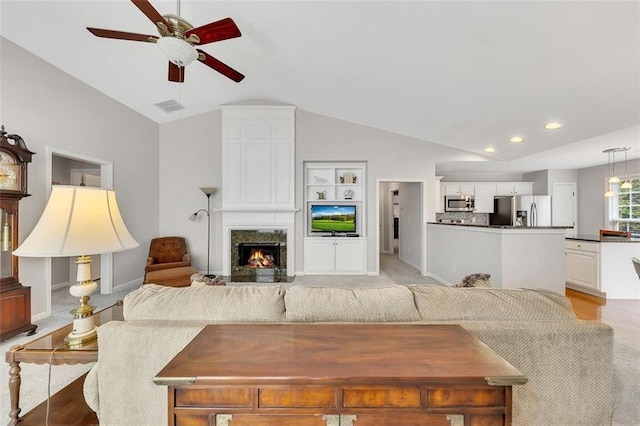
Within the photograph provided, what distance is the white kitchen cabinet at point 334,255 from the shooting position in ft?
18.2

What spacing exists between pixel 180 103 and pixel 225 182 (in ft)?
5.21

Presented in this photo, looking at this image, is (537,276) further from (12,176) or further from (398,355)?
(12,176)

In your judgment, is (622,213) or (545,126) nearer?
(545,126)

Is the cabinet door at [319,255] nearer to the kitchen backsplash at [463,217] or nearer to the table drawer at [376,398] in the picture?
the kitchen backsplash at [463,217]

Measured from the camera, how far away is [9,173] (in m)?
2.81

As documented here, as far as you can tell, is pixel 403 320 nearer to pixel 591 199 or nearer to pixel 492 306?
pixel 492 306

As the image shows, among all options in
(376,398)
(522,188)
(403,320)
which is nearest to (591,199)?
(522,188)

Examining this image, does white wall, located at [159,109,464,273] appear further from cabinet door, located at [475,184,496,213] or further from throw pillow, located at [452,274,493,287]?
throw pillow, located at [452,274,493,287]

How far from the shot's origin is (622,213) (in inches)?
235

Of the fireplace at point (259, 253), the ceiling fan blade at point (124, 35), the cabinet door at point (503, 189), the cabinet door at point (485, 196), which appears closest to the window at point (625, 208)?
the cabinet door at point (503, 189)

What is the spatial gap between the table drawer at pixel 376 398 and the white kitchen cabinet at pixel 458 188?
22.3 feet

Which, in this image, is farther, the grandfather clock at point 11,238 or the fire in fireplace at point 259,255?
the fire in fireplace at point 259,255

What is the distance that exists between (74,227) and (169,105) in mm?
4300

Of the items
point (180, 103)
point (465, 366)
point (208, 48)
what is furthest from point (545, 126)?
point (180, 103)
